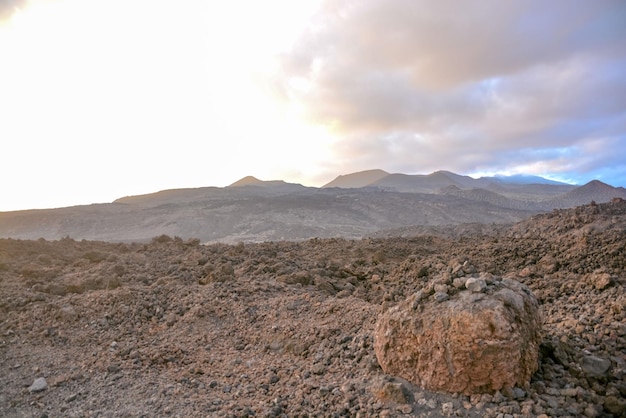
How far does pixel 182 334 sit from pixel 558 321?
435cm

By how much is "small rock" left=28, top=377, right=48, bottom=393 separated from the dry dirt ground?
0.01 m

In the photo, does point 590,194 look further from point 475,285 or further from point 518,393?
point 518,393

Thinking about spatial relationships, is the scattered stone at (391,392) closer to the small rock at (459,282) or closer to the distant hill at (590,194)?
the small rock at (459,282)

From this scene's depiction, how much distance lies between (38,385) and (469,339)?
4368mm

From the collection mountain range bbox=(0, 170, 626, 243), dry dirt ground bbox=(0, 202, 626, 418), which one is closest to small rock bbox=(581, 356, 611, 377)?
dry dirt ground bbox=(0, 202, 626, 418)

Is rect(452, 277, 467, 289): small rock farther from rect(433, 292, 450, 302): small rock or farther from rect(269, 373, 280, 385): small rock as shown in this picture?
rect(269, 373, 280, 385): small rock

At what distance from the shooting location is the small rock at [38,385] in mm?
4423

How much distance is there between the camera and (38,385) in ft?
14.7

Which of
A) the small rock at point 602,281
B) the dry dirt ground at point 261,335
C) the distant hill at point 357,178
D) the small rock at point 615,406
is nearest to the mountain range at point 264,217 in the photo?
the dry dirt ground at point 261,335

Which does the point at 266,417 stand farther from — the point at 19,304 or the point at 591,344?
the point at 19,304

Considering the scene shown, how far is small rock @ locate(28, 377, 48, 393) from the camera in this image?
4.42 meters

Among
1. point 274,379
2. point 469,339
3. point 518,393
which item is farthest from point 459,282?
point 274,379

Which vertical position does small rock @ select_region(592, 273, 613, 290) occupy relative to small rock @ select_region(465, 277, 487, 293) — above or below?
below

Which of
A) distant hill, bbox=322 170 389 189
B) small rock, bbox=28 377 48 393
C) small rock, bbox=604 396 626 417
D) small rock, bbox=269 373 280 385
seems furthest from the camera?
distant hill, bbox=322 170 389 189
